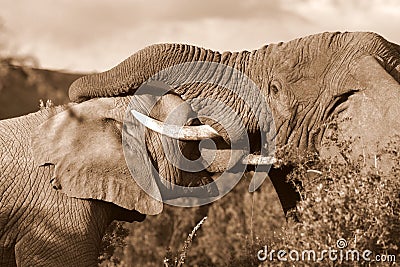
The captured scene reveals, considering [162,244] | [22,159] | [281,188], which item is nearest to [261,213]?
[162,244]

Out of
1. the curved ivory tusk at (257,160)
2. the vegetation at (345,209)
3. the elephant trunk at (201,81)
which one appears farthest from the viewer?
the curved ivory tusk at (257,160)

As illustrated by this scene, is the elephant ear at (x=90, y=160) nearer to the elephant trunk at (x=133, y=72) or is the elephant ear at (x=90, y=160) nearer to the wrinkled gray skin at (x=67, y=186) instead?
the wrinkled gray skin at (x=67, y=186)

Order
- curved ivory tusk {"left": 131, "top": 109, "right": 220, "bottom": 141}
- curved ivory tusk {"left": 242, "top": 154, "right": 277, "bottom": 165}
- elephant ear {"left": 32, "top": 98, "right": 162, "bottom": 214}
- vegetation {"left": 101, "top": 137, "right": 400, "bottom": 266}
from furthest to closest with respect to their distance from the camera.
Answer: curved ivory tusk {"left": 242, "top": 154, "right": 277, "bottom": 165} < curved ivory tusk {"left": 131, "top": 109, "right": 220, "bottom": 141} < elephant ear {"left": 32, "top": 98, "right": 162, "bottom": 214} < vegetation {"left": 101, "top": 137, "right": 400, "bottom": 266}

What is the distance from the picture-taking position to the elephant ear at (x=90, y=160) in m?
7.48

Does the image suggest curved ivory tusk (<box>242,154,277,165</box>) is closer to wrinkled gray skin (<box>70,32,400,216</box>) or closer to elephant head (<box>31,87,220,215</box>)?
wrinkled gray skin (<box>70,32,400,216</box>)

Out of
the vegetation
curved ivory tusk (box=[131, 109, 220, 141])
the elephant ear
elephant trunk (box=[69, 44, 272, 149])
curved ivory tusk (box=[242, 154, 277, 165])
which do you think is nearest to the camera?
the vegetation

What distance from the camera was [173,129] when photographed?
7.63 metres

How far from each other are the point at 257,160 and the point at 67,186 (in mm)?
1517

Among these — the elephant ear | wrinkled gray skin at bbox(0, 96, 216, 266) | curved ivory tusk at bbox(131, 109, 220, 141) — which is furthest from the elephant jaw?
the elephant ear

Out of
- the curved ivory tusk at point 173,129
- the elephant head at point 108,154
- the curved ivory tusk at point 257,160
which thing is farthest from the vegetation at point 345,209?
the elephant head at point 108,154

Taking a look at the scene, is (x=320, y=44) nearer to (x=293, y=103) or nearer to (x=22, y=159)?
(x=293, y=103)

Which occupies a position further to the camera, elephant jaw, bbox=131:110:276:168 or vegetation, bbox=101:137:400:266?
elephant jaw, bbox=131:110:276:168

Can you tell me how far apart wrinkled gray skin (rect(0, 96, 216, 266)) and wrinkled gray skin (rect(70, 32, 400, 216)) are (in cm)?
20

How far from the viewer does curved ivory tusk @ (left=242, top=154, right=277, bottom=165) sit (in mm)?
7922
